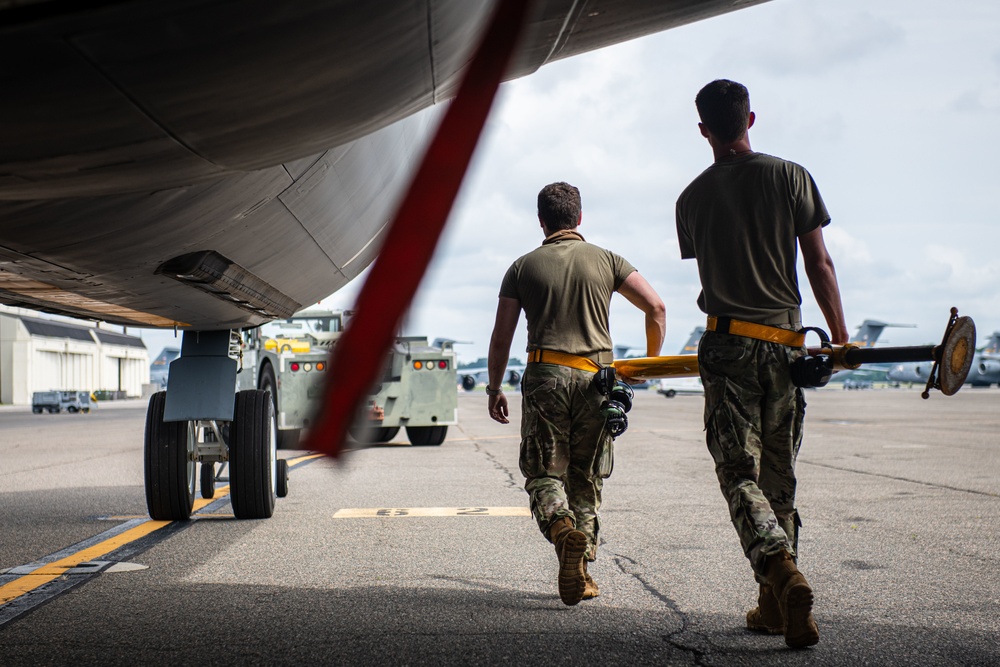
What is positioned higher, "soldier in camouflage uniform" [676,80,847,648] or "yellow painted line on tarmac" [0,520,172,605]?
"soldier in camouflage uniform" [676,80,847,648]

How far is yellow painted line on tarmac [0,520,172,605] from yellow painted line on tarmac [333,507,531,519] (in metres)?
1.31

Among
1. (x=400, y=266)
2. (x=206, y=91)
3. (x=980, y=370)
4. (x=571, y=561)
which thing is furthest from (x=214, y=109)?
(x=980, y=370)

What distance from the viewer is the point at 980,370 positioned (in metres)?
66.4

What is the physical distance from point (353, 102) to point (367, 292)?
0.92 m

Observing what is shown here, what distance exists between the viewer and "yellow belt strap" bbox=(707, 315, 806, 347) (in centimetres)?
351

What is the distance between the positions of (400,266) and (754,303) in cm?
268

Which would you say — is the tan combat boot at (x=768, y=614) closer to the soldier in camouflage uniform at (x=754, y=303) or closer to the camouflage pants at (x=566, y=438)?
the soldier in camouflage uniform at (x=754, y=303)

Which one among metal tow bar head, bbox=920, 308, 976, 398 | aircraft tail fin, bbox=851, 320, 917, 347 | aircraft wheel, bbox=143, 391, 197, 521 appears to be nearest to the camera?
metal tow bar head, bbox=920, 308, 976, 398

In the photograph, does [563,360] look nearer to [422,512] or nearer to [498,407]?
[498,407]

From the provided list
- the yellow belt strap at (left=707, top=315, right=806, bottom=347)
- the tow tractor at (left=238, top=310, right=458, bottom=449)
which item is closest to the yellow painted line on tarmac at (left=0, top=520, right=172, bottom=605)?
the yellow belt strap at (left=707, top=315, right=806, bottom=347)

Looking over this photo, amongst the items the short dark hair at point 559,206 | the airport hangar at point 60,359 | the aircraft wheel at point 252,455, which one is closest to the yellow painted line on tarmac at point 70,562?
the aircraft wheel at point 252,455

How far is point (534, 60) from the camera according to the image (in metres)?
2.30

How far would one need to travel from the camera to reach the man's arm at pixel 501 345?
14.2 feet

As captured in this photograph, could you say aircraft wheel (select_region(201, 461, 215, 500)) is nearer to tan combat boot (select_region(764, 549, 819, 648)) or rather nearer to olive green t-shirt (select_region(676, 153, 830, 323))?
olive green t-shirt (select_region(676, 153, 830, 323))
